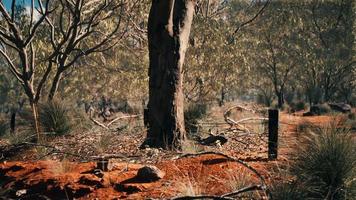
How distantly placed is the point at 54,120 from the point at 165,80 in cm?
381

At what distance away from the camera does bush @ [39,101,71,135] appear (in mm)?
11749

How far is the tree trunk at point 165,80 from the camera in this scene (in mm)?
9398

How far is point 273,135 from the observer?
8.18 metres


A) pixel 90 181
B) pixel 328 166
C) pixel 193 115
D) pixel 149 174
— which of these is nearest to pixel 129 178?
pixel 149 174

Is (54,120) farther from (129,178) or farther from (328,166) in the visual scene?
(328,166)

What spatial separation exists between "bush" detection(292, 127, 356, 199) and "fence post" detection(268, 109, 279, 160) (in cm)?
171

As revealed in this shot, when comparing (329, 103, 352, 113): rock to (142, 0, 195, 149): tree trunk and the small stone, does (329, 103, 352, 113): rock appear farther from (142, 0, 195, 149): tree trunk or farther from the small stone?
the small stone

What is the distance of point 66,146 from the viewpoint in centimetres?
1018

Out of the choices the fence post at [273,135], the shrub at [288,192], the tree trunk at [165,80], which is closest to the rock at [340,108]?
the tree trunk at [165,80]

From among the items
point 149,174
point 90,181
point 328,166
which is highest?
point 328,166

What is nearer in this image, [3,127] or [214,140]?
[214,140]

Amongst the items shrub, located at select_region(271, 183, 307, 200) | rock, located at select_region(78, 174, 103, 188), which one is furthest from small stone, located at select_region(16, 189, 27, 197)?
shrub, located at select_region(271, 183, 307, 200)

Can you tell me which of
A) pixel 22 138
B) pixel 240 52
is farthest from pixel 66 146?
pixel 240 52

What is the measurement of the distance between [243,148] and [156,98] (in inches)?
90.5
